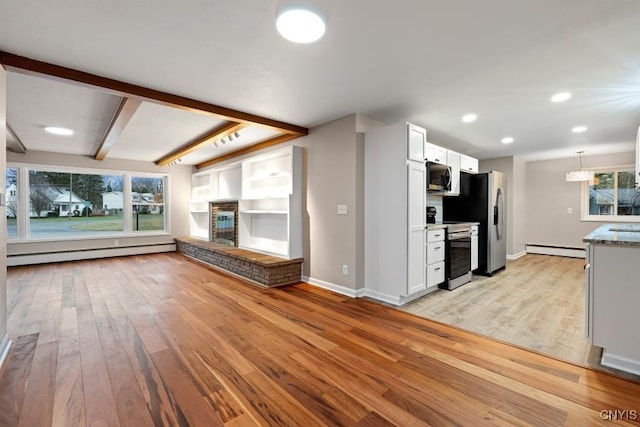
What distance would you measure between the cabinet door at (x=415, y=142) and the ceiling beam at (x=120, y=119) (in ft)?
10.2

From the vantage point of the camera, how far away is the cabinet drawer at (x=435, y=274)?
3.76m

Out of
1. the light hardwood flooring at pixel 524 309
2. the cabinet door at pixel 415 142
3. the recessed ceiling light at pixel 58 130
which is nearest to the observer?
the light hardwood flooring at pixel 524 309

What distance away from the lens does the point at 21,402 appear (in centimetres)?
171

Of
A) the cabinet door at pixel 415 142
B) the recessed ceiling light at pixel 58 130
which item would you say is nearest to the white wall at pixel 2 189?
the recessed ceiling light at pixel 58 130

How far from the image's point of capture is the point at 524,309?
3.32 meters

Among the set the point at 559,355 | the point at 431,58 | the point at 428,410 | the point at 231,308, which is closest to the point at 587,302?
the point at 559,355

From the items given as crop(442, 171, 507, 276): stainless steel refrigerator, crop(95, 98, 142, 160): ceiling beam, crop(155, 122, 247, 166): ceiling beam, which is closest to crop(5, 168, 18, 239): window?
crop(95, 98, 142, 160): ceiling beam

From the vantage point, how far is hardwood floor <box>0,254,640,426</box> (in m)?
1.62

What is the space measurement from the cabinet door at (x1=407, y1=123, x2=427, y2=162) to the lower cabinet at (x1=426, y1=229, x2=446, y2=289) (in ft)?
3.29

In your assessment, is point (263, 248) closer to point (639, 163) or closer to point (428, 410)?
point (428, 410)

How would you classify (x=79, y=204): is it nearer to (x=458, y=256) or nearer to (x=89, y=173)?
(x=89, y=173)

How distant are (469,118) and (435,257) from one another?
6.53 feet

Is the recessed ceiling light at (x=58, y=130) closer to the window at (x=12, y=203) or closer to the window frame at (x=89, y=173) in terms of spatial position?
the window frame at (x=89, y=173)

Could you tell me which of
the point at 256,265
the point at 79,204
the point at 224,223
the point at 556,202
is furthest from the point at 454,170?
the point at 79,204
